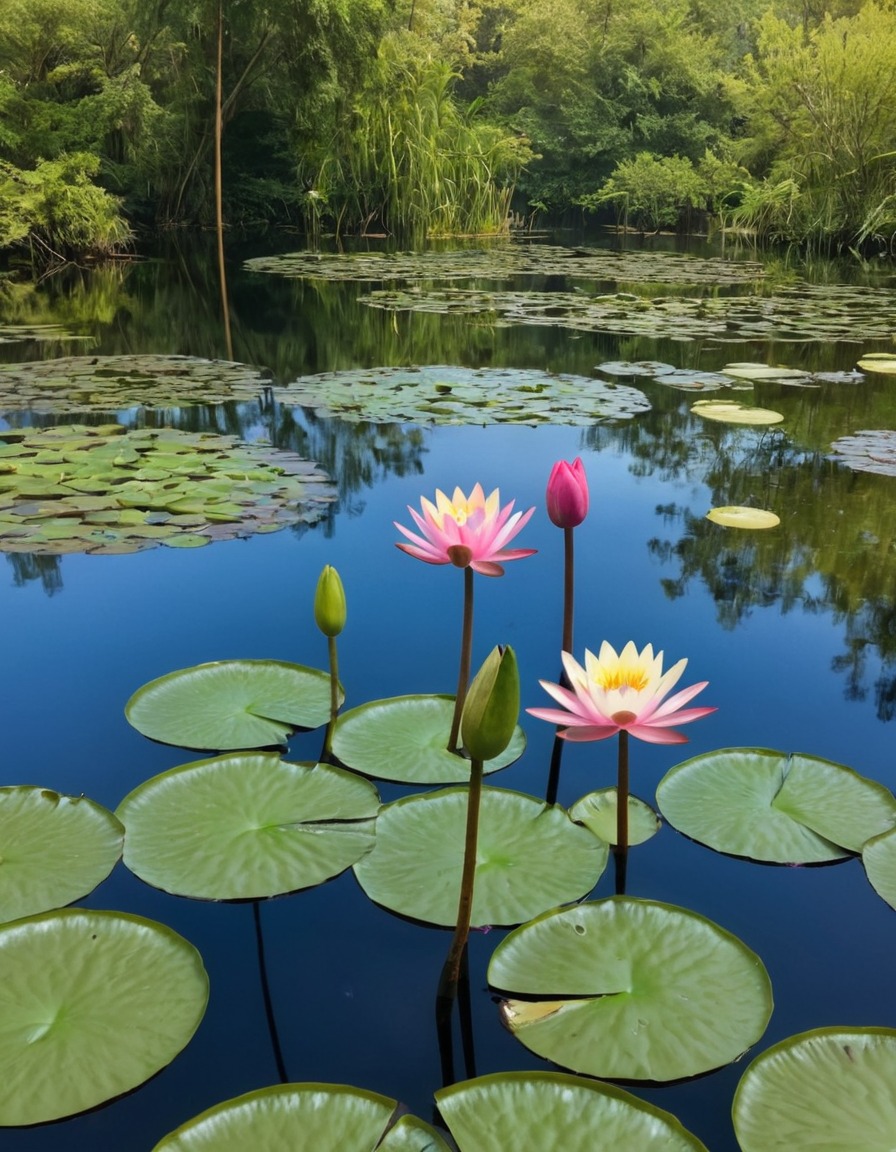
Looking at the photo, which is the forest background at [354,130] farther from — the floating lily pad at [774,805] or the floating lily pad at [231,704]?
the floating lily pad at [774,805]

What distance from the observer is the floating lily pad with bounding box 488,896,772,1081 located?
31.3 inches

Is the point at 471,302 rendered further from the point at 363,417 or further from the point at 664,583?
the point at 664,583

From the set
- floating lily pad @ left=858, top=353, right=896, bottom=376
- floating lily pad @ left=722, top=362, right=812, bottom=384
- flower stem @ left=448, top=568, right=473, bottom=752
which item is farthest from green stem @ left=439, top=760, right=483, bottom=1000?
floating lily pad @ left=858, top=353, right=896, bottom=376

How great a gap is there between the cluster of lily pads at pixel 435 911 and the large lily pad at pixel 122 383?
7.34 feet

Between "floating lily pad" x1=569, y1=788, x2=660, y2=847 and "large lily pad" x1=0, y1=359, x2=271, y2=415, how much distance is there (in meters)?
2.63

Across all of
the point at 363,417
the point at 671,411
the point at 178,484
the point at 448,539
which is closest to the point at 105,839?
the point at 448,539

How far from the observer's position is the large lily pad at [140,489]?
6.86ft

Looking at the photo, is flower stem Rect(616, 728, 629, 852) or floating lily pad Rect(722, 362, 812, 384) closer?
flower stem Rect(616, 728, 629, 852)

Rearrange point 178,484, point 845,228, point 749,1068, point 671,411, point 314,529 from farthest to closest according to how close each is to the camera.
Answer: point 845,228
point 671,411
point 178,484
point 314,529
point 749,1068

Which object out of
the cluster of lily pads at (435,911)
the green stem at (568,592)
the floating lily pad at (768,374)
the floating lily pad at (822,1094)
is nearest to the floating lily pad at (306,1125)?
the cluster of lily pads at (435,911)

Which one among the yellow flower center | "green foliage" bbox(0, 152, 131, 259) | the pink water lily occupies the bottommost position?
the yellow flower center

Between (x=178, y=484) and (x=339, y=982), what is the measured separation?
1.77 metres

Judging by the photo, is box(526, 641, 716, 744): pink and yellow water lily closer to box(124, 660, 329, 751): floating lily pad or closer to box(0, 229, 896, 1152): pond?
box(0, 229, 896, 1152): pond

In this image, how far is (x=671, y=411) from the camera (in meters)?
3.49
